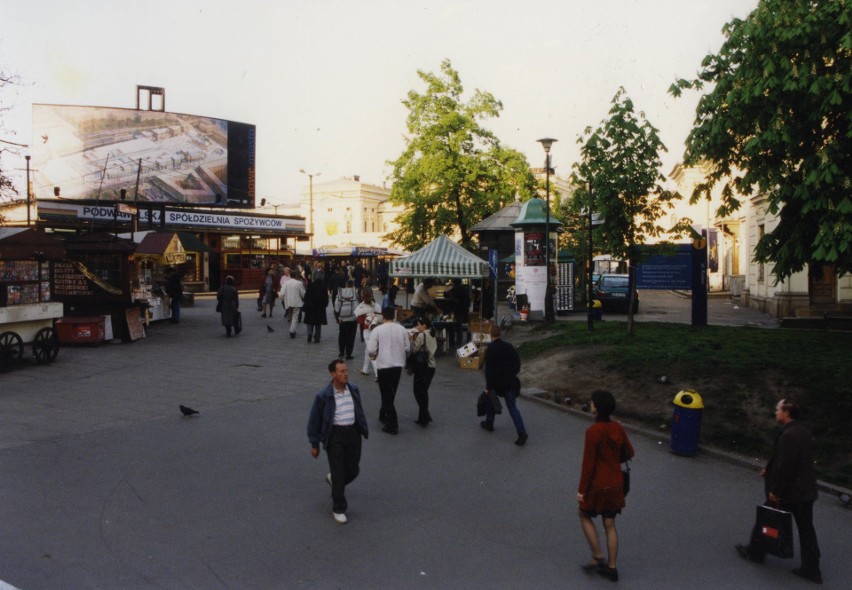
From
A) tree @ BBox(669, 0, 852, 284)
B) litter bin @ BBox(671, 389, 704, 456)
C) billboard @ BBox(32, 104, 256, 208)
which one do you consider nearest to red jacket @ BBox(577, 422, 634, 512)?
litter bin @ BBox(671, 389, 704, 456)

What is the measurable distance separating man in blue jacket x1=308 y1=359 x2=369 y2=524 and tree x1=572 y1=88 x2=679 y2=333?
9866 mm

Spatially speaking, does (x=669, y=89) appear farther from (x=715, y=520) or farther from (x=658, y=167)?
(x=715, y=520)

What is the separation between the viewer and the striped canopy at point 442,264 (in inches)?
698

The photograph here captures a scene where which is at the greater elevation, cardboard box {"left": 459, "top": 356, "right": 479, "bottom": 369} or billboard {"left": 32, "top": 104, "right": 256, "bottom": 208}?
billboard {"left": 32, "top": 104, "right": 256, "bottom": 208}

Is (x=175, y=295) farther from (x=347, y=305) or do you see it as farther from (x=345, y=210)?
(x=345, y=210)

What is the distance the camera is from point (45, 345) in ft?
50.7

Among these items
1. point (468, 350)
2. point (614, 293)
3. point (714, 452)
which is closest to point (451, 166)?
point (614, 293)

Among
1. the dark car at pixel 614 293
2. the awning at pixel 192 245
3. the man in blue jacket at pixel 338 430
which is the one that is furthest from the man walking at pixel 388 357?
the awning at pixel 192 245

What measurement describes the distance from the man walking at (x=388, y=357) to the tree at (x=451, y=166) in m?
24.3

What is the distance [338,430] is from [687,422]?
493 centimetres

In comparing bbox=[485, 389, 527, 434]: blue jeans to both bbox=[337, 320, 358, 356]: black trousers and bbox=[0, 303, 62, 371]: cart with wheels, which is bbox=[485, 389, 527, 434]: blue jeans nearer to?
→ bbox=[337, 320, 358, 356]: black trousers

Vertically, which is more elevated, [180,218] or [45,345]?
[180,218]

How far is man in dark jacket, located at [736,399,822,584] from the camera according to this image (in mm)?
5809

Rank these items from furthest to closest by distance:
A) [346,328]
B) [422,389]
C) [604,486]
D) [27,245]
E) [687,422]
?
[346,328], [27,245], [422,389], [687,422], [604,486]
